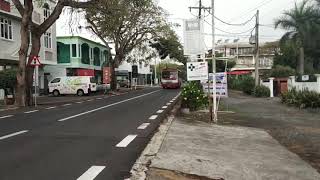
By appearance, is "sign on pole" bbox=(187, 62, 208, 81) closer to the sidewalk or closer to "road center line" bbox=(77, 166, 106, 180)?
the sidewalk

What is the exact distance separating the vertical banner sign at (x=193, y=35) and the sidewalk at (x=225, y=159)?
635 centimetres

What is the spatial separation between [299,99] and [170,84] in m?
48.0

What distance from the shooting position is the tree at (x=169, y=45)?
62116 mm

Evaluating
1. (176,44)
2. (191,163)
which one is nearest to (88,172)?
(191,163)

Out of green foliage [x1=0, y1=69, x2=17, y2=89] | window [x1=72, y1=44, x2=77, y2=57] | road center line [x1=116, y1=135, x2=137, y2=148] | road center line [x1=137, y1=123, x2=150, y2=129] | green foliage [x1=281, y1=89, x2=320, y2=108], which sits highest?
window [x1=72, y1=44, x2=77, y2=57]

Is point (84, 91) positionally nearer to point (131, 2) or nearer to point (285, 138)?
point (131, 2)

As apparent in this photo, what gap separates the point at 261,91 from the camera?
136 feet

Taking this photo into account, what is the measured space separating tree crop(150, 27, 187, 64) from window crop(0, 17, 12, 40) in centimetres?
2312

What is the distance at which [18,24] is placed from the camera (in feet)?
137

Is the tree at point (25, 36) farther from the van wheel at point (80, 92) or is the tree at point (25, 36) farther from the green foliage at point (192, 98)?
the van wheel at point (80, 92)

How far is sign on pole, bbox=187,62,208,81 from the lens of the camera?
18797 millimetres

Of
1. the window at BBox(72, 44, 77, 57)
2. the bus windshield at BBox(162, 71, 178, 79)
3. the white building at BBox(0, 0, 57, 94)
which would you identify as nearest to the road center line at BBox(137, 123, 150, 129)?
the white building at BBox(0, 0, 57, 94)

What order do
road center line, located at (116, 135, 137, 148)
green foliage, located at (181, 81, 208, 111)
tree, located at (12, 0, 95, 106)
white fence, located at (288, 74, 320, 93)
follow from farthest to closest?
white fence, located at (288, 74, 320, 93) < tree, located at (12, 0, 95, 106) < green foliage, located at (181, 81, 208, 111) < road center line, located at (116, 135, 137, 148)

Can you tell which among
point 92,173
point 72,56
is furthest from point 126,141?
point 72,56
